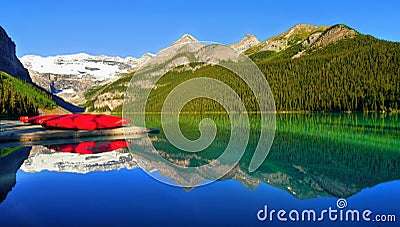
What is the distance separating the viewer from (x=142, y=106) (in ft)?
33.4

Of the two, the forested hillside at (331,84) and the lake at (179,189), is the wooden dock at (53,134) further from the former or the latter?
the forested hillside at (331,84)

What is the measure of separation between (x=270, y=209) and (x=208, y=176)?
11.4 ft

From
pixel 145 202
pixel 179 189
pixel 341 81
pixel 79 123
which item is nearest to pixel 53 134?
pixel 79 123

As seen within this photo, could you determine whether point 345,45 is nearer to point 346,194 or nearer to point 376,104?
point 376,104

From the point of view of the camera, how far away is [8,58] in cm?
13788

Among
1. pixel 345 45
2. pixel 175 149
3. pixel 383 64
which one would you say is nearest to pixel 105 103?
pixel 345 45

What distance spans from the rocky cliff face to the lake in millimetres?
133045

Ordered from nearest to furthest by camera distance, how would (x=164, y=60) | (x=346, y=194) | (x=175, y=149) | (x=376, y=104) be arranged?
(x=346, y=194), (x=164, y=60), (x=175, y=149), (x=376, y=104)
